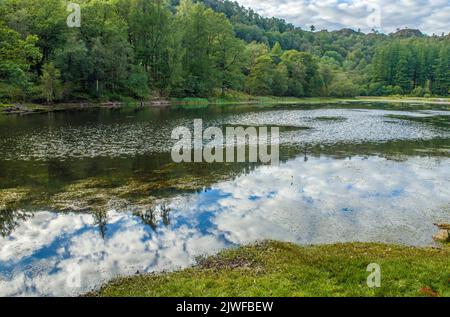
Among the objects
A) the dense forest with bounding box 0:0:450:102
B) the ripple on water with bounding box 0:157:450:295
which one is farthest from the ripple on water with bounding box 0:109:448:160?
the dense forest with bounding box 0:0:450:102

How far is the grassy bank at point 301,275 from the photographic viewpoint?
33.6ft

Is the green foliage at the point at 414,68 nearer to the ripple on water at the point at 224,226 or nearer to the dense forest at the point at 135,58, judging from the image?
the dense forest at the point at 135,58

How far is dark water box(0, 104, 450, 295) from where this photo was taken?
45.0 ft

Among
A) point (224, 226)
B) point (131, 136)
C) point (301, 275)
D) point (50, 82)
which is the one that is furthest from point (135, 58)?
point (301, 275)

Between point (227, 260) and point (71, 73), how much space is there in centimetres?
7767

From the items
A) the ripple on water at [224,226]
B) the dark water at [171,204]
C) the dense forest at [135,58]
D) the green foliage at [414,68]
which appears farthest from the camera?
the green foliage at [414,68]

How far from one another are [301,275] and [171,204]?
10.1 m

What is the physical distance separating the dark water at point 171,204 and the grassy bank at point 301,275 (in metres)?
1.32

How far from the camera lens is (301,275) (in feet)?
37.1

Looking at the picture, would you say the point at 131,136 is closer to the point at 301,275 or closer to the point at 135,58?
the point at 301,275

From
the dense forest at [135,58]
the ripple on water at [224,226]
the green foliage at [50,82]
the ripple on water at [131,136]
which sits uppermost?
the dense forest at [135,58]

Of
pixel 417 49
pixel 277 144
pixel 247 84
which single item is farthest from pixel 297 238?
pixel 417 49

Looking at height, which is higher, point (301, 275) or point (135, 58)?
point (135, 58)

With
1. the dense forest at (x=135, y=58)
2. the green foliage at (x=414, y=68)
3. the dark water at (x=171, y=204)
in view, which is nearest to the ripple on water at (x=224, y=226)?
the dark water at (x=171, y=204)
